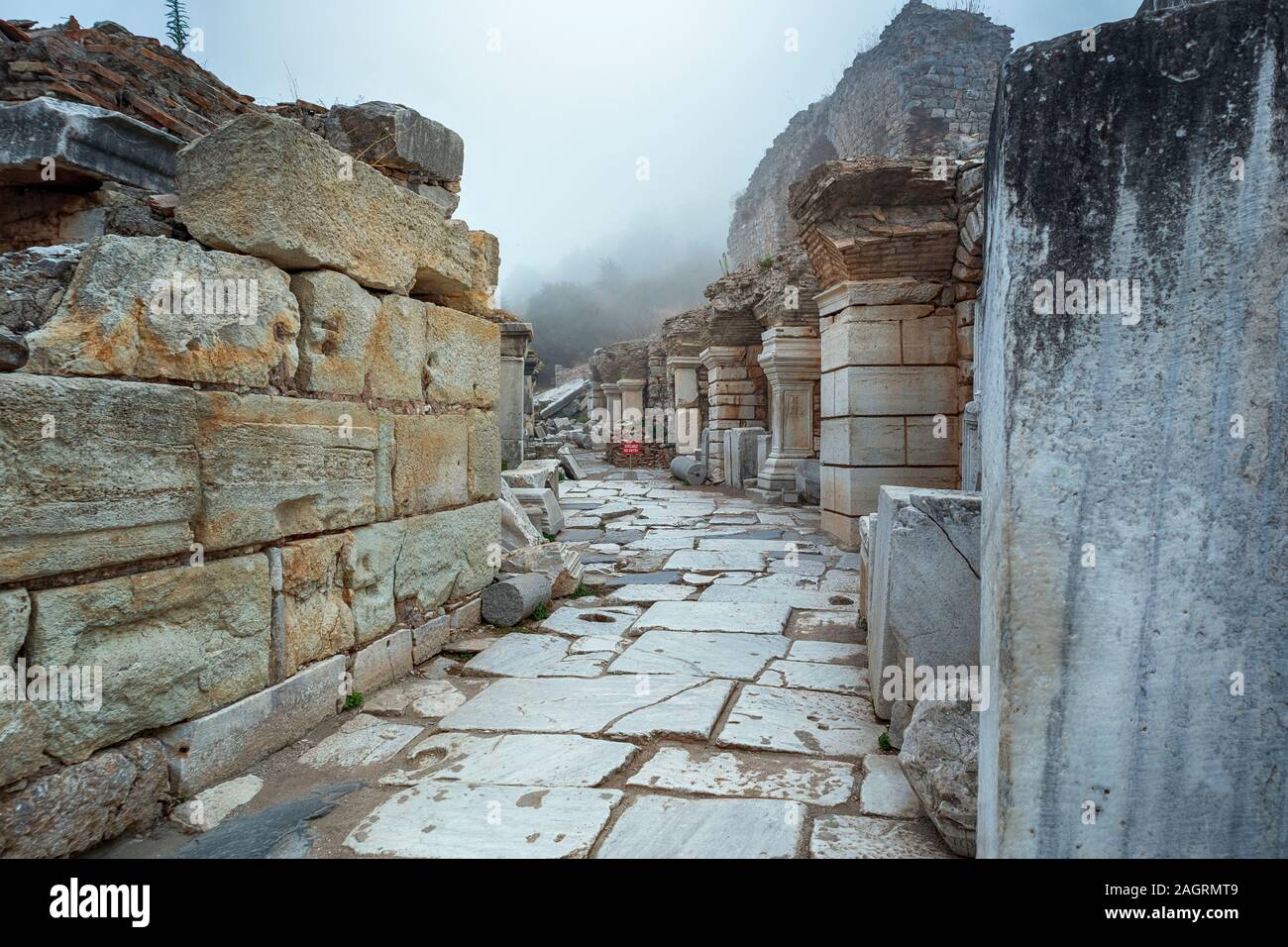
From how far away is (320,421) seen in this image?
286 centimetres

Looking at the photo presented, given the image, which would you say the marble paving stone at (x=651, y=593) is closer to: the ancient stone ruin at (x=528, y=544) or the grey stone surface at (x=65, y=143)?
the ancient stone ruin at (x=528, y=544)

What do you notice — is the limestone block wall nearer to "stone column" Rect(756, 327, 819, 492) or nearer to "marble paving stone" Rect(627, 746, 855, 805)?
"marble paving stone" Rect(627, 746, 855, 805)

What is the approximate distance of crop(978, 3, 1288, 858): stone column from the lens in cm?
134

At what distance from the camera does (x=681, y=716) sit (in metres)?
2.86

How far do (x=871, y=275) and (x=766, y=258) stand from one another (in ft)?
17.0

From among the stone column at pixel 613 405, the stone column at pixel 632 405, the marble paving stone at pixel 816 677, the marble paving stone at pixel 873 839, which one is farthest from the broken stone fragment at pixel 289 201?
the stone column at pixel 613 405

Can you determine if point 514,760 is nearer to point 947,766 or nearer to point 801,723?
point 801,723

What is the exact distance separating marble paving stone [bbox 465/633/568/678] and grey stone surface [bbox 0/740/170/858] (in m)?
1.48

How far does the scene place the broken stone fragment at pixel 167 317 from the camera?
2027 millimetres

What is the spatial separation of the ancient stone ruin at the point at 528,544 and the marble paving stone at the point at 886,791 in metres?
0.01

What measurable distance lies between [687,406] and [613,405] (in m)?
6.05

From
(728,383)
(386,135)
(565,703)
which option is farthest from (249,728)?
(728,383)
